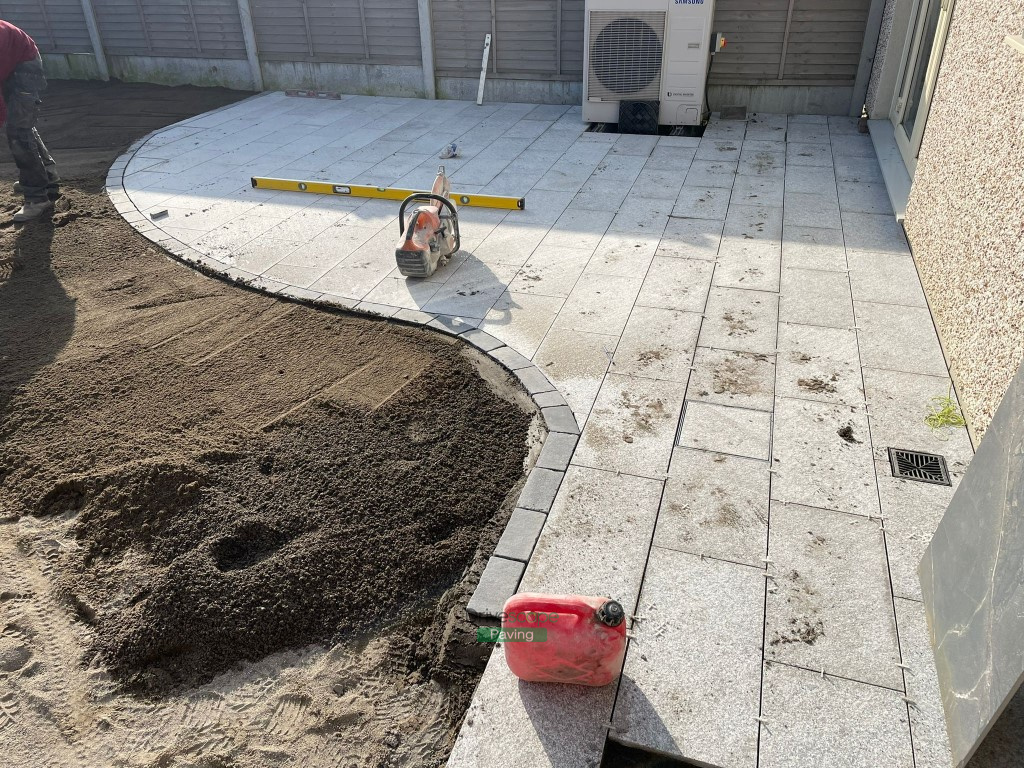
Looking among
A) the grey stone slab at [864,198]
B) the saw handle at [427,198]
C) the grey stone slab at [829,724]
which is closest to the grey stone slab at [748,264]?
the grey stone slab at [864,198]

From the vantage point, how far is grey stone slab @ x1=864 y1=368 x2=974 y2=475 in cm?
406

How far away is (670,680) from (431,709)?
40.1 inches

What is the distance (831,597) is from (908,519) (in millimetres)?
743

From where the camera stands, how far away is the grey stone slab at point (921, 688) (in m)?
2.63

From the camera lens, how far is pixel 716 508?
3744mm

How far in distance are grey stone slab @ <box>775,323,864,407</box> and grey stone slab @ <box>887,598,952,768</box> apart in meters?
1.69

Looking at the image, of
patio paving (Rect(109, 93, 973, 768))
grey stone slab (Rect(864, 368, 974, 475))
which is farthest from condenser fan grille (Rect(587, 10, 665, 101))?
grey stone slab (Rect(864, 368, 974, 475))

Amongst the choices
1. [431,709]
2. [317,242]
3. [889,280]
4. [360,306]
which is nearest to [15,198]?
[317,242]

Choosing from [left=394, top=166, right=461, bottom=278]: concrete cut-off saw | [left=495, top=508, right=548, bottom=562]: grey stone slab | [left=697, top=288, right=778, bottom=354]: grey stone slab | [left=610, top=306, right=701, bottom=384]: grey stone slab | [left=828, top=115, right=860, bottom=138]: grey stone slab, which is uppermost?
[left=394, top=166, right=461, bottom=278]: concrete cut-off saw

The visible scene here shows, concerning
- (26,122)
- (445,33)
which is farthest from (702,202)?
(26,122)

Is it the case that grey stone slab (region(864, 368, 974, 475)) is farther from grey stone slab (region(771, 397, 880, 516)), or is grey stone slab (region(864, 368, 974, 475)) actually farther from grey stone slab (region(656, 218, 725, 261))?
grey stone slab (region(656, 218, 725, 261))

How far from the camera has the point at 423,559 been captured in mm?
3541

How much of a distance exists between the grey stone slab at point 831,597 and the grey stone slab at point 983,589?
22 centimetres

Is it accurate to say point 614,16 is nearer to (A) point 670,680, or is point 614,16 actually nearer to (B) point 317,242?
(B) point 317,242
